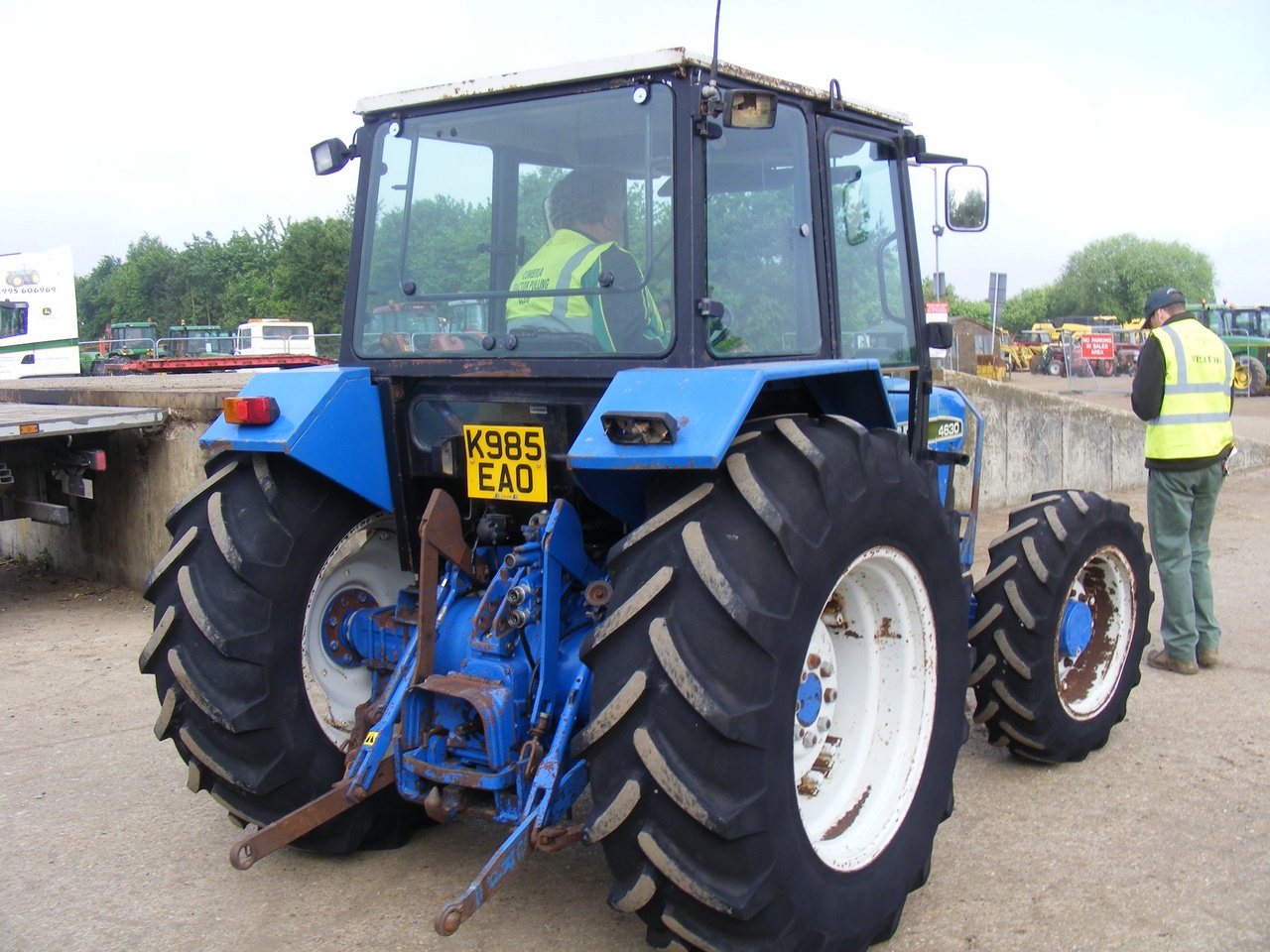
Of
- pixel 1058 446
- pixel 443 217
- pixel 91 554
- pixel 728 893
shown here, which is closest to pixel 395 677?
pixel 728 893

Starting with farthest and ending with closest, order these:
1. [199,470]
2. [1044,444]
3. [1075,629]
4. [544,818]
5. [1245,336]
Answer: [1245,336]
[1044,444]
[199,470]
[1075,629]
[544,818]

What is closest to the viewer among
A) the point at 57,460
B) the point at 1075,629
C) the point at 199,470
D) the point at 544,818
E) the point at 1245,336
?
the point at 544,818

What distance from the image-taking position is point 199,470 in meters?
7.28

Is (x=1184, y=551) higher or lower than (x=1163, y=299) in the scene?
lower

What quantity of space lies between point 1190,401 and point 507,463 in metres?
3.88

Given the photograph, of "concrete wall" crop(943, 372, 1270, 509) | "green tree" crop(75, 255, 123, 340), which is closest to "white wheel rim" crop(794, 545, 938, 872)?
"concrete wall" crop(943, 372, 1270, 509)

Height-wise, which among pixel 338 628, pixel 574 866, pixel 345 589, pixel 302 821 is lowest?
pixel 574 866

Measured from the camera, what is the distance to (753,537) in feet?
8.52

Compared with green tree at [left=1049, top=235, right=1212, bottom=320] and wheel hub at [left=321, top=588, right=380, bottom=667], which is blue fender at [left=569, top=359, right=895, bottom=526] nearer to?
wheel hub at [left=321, top=588, right=380, bottom=667]

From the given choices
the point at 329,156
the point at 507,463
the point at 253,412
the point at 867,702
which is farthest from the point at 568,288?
the point at 867,702

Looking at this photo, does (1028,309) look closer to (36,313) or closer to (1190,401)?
(36,313)

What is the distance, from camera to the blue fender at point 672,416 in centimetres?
256

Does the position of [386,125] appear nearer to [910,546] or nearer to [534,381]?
[534,381]

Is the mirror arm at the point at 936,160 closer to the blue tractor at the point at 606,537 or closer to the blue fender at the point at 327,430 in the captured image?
the blue tractor at the point at 606,537
